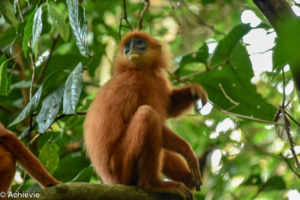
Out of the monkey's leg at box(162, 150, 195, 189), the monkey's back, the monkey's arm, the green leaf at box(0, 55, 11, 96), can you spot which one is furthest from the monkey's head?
the green leaf at box(0, 55, 11, 96)

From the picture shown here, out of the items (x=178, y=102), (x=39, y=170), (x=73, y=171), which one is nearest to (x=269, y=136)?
(x=178, y=102)

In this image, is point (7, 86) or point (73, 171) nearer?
point (7, 86)

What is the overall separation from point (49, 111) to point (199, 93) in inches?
62.2

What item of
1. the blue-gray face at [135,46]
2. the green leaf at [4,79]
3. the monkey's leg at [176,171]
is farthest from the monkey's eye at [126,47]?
the green leaf at [4,79]

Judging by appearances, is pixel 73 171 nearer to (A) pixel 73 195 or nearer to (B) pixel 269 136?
(A) pixel 73 195

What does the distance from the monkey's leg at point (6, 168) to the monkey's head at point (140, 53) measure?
1.85 meters

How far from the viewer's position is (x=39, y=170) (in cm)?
283

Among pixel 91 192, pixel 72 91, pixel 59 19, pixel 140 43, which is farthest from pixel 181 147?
pixel 140 43

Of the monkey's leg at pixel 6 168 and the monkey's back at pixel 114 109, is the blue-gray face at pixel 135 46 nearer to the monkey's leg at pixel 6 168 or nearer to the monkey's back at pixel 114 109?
the monkey's back at pixel 114 109

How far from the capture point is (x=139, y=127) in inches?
121

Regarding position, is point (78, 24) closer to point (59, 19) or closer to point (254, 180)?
point (59, 19)

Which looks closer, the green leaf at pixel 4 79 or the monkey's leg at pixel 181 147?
the green leaf at pixel 4 79

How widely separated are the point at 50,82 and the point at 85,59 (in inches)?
25.3

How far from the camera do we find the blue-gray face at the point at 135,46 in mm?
4363
